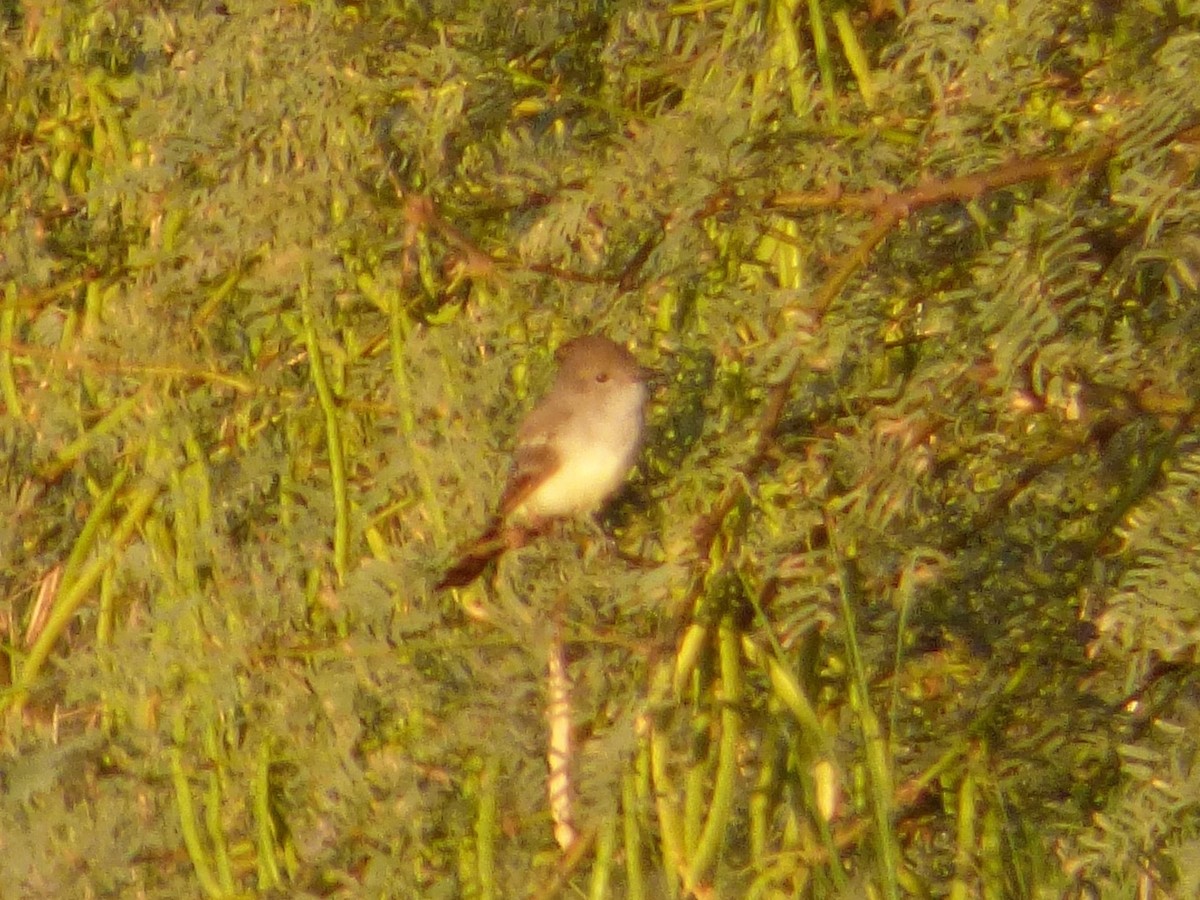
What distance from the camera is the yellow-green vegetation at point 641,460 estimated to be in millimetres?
2537

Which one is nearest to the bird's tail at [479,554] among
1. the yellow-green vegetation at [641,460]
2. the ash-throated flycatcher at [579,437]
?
the yellow-green vegetation at [641,460]

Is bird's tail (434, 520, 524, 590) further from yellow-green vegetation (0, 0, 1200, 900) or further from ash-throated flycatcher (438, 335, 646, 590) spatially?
ash-throated flycatcher (438, 335, 646, 590)

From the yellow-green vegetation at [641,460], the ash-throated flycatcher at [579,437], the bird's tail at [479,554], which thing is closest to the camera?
the yellow-green vegetation at [641,460]

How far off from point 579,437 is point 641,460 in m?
0.25

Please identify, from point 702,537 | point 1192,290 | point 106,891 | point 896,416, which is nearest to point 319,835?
point 106,891

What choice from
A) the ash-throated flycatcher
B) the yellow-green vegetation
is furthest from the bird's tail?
the ash-throated flycatcher

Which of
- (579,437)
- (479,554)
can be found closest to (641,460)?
(579,437)

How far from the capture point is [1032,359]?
7.93 feet

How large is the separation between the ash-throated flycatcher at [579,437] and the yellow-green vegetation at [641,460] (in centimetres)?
8

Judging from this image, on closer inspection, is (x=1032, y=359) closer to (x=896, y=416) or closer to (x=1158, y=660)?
(x=896, y=416)

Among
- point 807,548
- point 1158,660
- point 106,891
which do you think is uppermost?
point 807,548

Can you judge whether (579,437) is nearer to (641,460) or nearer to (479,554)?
(641,460)

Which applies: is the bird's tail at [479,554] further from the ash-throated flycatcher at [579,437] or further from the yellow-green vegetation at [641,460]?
the ash-throated flycatcher at [579,437]

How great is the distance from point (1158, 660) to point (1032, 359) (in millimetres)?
443
